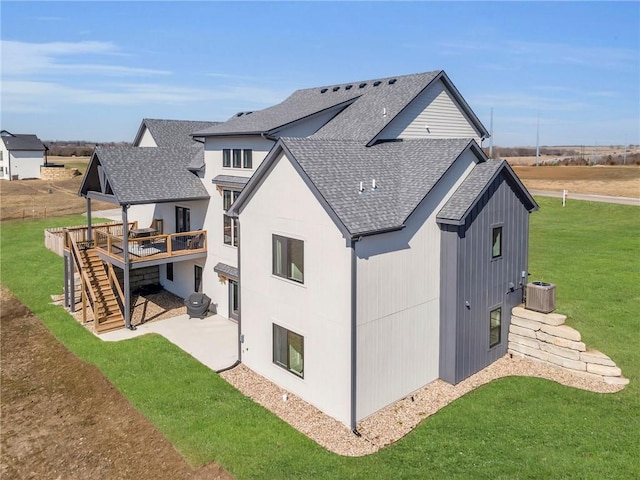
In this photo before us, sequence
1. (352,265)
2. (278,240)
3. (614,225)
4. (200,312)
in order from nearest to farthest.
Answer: (352,265) < (278,240) < (200,312) < (614,225)

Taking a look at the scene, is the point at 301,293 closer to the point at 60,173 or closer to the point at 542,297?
the point at 542,297

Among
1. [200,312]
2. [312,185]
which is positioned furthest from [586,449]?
[200,312]

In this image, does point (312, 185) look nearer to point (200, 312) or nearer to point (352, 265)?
point (352, 265)

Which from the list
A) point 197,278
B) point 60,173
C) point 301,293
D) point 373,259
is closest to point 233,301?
Result: point 197,278

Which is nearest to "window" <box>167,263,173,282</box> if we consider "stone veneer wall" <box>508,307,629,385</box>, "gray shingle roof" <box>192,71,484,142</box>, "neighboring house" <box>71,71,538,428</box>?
"gray shingle roof" <box>192,71,484,142</box>

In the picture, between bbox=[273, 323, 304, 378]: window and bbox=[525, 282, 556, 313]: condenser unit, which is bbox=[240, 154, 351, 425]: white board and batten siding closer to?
bbox=[273, 323, 304, 378]: window

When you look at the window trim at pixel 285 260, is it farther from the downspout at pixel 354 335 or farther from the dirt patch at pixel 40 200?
the dirt patch at pixel 40 200

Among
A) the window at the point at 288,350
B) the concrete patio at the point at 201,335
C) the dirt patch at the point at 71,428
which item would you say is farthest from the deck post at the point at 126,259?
the window at the point at 288,350
